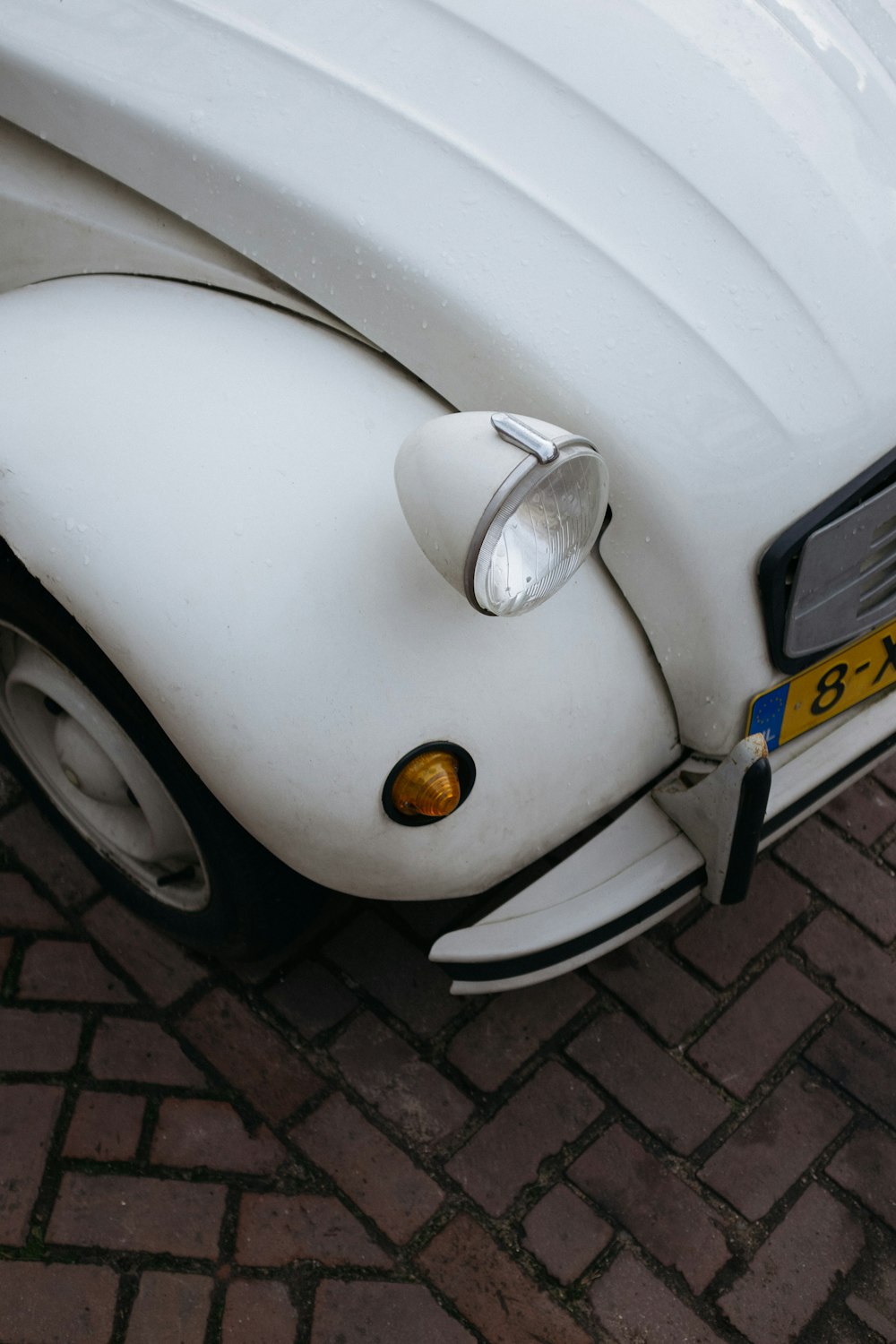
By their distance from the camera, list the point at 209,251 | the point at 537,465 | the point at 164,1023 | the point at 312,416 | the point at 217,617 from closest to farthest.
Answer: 1. the point at 537,465
2. the point at 217,617
3. the point at 312,416
4. the point at 209,251
5. the point at 164,1023

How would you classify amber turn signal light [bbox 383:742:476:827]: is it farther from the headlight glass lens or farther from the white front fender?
the headlight glass lens

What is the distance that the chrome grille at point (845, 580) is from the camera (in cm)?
164

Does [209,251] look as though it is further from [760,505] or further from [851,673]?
[851,673]

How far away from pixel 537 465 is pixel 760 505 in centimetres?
45

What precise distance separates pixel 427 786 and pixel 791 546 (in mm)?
599

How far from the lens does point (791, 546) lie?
5.28ft

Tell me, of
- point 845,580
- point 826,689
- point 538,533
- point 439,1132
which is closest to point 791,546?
point 845,580

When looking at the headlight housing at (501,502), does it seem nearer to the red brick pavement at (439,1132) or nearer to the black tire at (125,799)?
the black tire at (125,799)

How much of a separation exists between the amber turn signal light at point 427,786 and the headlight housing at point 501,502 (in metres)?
0.24

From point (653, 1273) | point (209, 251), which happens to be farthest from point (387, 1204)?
point (209, 251)

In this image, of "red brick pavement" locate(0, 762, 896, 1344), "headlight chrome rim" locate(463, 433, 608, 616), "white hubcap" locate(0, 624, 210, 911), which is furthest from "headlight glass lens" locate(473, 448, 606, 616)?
"red brick pavement" locate(0, 762, 896, 1344)

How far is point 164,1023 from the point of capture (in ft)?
7.06

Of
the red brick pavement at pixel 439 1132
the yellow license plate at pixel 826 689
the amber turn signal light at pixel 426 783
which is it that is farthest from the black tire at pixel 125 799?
the yellow license plate at pixel 826 689

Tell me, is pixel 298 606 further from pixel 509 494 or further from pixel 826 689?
pixel 826 689
